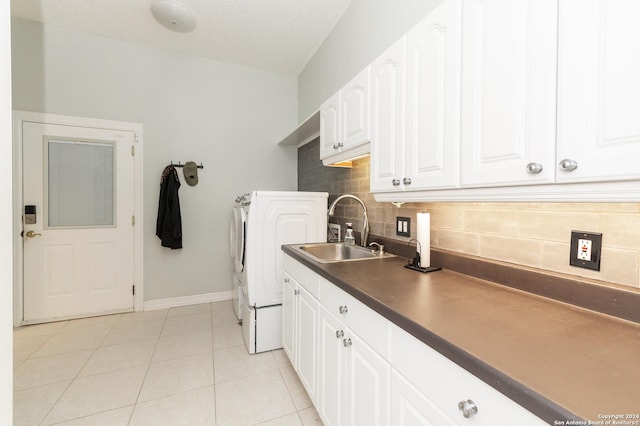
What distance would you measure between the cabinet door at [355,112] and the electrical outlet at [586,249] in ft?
3.38

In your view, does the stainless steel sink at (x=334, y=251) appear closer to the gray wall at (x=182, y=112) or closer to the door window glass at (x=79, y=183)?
the gray wall at (x=182, y=112)

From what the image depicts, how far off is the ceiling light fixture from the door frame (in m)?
1.09

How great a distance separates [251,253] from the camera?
7.25 feet

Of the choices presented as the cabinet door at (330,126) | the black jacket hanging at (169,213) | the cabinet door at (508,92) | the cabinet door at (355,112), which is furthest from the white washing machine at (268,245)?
the cabinet door at (508,92)

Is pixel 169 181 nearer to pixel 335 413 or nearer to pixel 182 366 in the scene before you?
pixel 182 366

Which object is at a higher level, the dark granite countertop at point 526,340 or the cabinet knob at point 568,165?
the cabinet knob at point 568,165

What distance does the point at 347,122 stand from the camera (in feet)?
5.86

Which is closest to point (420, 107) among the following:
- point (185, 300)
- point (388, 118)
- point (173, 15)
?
point (388, 118)

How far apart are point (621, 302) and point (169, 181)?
3.47 m

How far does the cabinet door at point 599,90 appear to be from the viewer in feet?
2.07

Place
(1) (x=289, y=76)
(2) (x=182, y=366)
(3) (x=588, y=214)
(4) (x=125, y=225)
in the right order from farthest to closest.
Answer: (1) (x=289, y=76), (4) (x=125, y=225), (2) (x=182, y=366), (3) (x=588, y=214)

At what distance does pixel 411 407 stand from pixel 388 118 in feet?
4.04

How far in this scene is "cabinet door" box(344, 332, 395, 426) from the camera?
953 mm

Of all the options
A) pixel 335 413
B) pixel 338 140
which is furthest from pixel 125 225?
pixel 335 413
